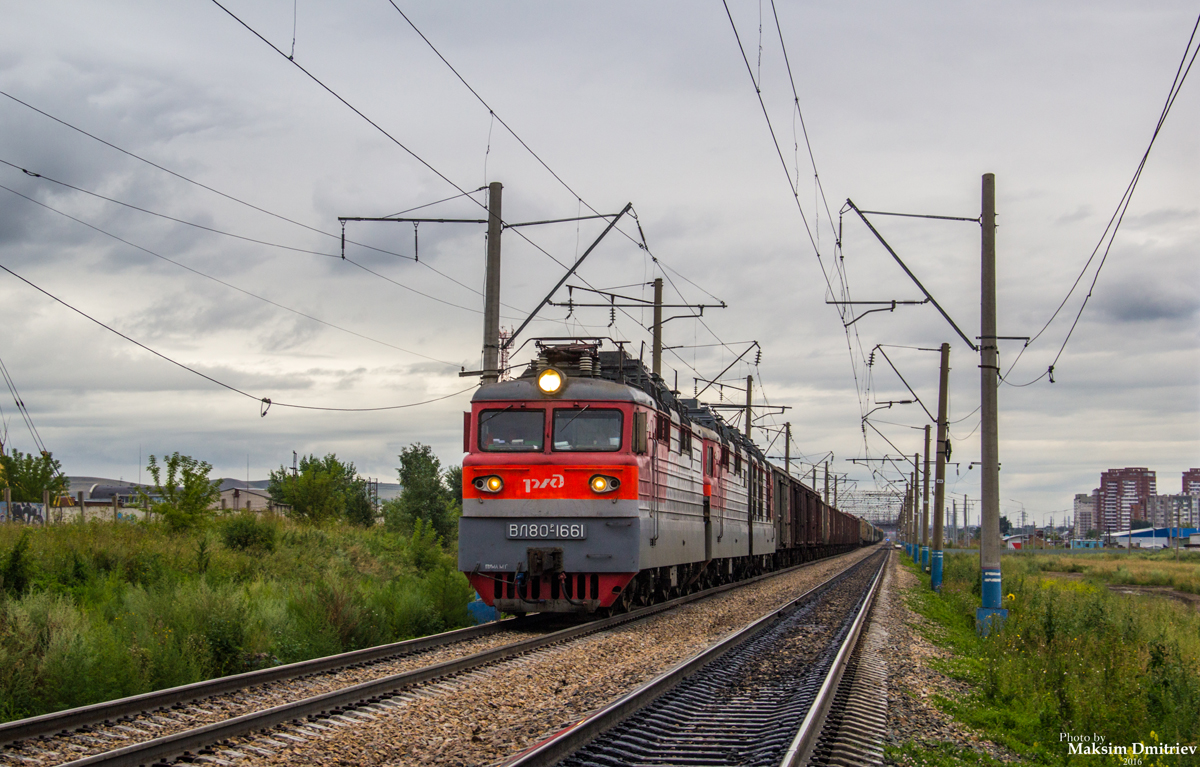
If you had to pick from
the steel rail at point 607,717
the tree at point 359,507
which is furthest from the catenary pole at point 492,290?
the tree at point 359,507

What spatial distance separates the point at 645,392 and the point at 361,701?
800 cm

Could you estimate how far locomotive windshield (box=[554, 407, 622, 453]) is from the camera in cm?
1402

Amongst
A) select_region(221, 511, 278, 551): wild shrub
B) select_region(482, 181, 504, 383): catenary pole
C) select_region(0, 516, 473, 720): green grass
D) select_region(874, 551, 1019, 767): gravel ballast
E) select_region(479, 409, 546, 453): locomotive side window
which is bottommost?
select_region(874, 551, 1019, 767): gravel ballast

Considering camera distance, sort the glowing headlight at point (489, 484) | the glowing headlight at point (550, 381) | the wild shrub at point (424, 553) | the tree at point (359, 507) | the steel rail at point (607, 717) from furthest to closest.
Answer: the tree at point (359, 507) < the wild shrub at point (424, 553) < the glowing headlight at point (550, 381) < the glowing headlight at point (489, 484) < the steel rail at point (607, 717)

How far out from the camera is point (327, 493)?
3822 centimetres

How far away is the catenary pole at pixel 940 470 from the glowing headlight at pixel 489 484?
16902 mm

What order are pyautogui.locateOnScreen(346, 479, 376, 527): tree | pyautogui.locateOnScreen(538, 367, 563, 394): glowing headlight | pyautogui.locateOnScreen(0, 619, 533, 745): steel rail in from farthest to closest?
pyautogui.locateOnScreen(346, 479, 376, 527): tree → pyautogui.locateOnScreen(538, 367, 563, 394): glowing headlight → pyautogui.locateOnScreen(0, 619, 533, 745): steel rail

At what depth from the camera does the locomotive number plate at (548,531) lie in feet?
44.7

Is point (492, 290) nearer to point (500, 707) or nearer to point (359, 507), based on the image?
point (500, 707)

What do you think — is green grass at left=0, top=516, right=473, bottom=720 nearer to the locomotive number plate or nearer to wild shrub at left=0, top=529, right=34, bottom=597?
wild shrub at left=0, top=529, right=34, bottom=597

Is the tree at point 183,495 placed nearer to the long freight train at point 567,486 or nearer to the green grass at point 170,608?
the green grass at point 170,608

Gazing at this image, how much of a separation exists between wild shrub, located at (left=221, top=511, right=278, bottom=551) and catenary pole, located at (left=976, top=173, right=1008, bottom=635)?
44.3 ft

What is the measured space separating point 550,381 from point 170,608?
230 inches

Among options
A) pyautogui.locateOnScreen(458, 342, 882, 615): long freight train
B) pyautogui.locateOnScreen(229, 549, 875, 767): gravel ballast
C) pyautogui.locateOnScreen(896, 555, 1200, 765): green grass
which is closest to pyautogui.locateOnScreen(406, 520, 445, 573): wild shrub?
pyautogui.locateOnScreen(458, 342, 882, 615): long freight train
